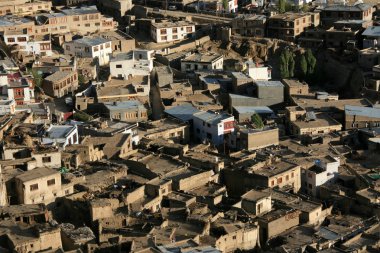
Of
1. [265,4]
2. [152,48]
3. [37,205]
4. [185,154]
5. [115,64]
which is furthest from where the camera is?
[265,4]

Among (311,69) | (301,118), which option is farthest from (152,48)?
(301,118)

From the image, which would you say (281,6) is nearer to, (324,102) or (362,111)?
(324,102)

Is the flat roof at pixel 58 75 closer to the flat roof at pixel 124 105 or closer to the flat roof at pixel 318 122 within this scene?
the flat roof at pixel 124 105

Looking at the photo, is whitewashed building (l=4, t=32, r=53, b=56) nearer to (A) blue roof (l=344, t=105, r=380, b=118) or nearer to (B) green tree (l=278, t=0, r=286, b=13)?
(B) green tree (l=278, t=0, r=286, b=13)

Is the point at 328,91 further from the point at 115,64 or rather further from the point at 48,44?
the point at 48,44

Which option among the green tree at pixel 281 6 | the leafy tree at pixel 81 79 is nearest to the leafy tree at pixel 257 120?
the leafy tree at pixel 81 79

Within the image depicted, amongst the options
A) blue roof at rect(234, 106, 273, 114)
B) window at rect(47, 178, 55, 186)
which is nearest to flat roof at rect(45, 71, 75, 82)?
blue roof at rect(234, 106, 273, 114)
